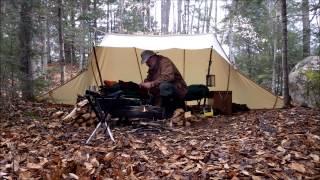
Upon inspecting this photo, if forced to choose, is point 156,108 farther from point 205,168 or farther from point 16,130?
point 205,168

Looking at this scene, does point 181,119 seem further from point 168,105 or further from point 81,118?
point 81,118

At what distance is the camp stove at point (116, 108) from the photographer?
4.30 metres

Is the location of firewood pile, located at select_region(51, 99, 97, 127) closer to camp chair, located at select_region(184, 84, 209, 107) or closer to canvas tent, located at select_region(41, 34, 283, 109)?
canvas tent, located at select_region(41, 34, 283, 109)

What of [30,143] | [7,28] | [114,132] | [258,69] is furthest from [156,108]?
[258,69]

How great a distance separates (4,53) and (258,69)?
989cm

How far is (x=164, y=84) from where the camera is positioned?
17.6ft

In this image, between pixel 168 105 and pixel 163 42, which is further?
pixel 163 42

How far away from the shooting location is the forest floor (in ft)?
8.92

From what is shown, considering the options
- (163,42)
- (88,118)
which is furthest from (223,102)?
(88,118)

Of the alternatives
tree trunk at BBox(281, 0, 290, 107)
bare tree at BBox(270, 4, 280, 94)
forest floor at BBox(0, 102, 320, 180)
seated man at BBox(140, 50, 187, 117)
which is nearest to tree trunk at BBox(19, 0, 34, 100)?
forest floor at BBox(0, 102, 320, 180)

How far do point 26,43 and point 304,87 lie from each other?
5.25m

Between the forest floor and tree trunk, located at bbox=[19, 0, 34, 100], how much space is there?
1857 mm

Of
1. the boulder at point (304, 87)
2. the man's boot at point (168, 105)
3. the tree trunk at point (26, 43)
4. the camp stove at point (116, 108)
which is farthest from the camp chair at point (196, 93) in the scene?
the tree trunk at point (26, 43)

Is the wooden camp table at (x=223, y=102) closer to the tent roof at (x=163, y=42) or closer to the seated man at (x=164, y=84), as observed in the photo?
the tent roof at (x=163, y=42)
